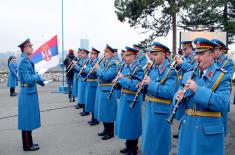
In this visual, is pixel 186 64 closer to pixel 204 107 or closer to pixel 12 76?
pixel 204 107

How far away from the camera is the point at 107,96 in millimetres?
6828

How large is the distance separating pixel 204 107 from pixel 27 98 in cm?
377

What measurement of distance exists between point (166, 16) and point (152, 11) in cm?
96

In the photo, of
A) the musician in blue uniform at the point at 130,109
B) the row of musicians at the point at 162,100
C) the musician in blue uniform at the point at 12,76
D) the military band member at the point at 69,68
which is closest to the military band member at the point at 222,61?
the row of musicians at the point at 162,100

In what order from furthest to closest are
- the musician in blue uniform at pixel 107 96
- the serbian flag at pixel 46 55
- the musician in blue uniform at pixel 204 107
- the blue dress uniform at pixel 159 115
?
the serbian flag at pixel 46 55
the musician in blue uniform at pixel 107 96
the blue dress uniform at pixel 159 115
the musician in blue uniform at pixel 204 107

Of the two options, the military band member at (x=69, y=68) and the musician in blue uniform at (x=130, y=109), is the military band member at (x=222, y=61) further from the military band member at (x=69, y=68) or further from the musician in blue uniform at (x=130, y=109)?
the military band member at (x=69, y=68)

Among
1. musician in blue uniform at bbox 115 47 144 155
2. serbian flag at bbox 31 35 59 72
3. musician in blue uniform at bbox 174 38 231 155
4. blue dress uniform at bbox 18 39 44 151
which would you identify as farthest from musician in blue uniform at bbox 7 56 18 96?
musician in blue uniform at bbox 174 38 231 155

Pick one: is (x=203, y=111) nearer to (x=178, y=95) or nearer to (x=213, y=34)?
(x=178, y=95)

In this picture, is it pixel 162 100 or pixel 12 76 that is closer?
pixel 162 100

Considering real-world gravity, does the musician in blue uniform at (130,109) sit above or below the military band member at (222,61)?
below

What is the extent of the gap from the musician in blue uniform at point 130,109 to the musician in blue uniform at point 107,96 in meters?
0.93

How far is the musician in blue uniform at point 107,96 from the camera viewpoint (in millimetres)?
6664

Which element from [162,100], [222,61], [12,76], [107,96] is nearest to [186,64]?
[222,61]

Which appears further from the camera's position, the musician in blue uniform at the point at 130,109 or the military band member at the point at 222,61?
the military band member at the point at 222,61
